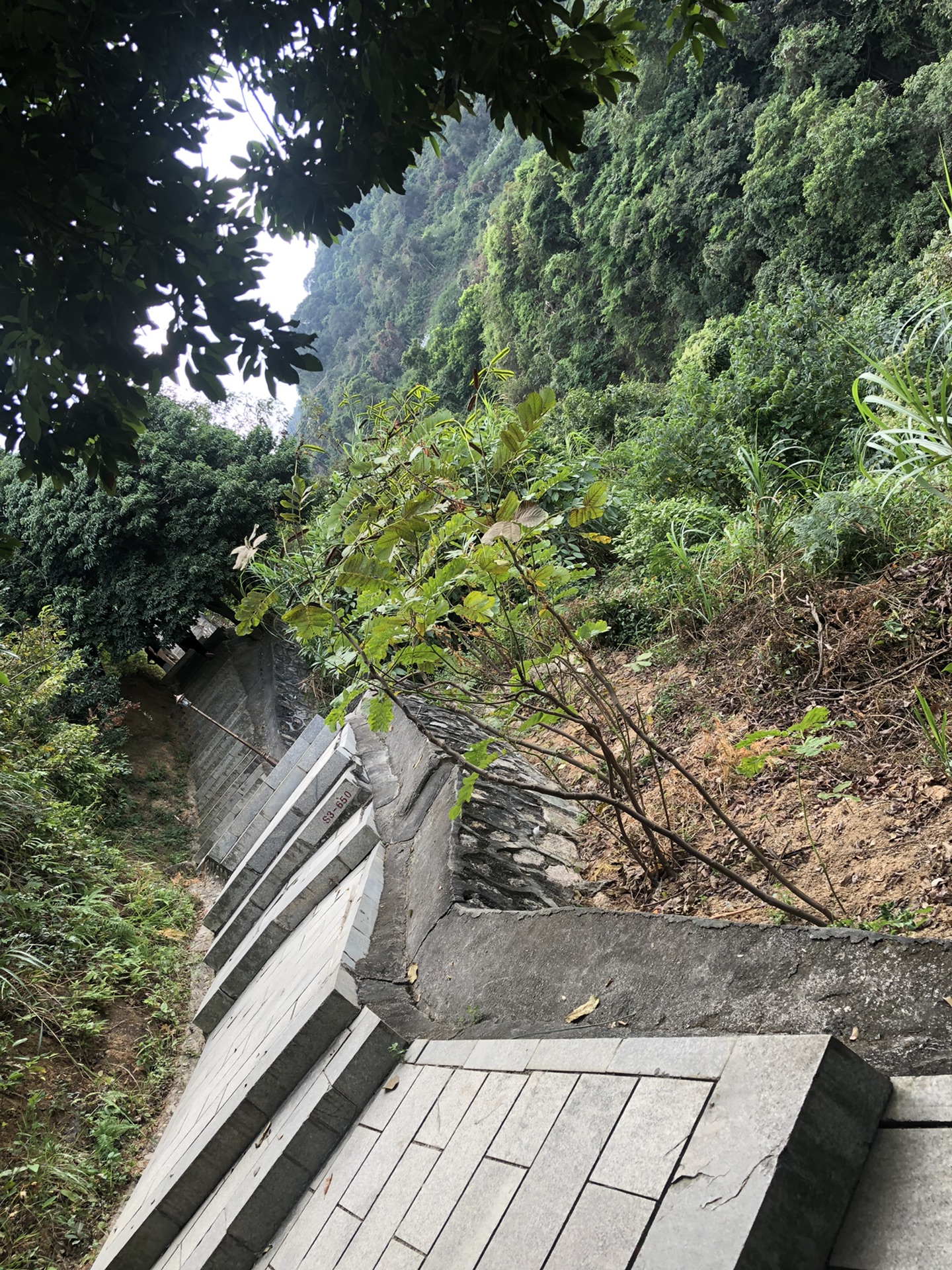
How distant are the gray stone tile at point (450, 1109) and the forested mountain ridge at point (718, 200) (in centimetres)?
723

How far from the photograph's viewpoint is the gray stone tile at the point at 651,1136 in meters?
1.32

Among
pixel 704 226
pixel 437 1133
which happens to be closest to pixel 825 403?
pixel 437 1133

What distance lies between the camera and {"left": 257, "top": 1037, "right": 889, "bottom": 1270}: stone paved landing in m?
1.16

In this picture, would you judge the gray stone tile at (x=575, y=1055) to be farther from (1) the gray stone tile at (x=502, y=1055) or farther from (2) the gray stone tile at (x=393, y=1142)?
(2) the gray stone tile at (x=393, y=1142)

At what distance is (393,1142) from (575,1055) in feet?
2.19

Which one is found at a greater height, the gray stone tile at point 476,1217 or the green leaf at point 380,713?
the green leaf at point 380,713

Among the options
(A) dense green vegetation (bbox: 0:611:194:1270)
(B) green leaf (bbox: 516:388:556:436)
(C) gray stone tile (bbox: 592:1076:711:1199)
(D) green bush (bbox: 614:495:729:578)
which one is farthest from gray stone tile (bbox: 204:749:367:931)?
(C) gray stone tile (bbox: 592:1076:711:1199)

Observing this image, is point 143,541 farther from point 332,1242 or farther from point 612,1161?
point 612,1161

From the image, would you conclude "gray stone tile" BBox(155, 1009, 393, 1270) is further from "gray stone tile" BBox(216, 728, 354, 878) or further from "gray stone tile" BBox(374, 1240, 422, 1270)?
"gray stone tile" BBox(216, 728, 354, 878)

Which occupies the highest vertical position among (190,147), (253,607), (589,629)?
(190,147)

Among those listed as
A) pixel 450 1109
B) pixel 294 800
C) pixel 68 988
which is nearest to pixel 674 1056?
pixel 450 1109

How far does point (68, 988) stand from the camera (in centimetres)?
573

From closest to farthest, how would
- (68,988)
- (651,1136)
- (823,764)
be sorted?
(651,1136) → (823,764) → (68,988)

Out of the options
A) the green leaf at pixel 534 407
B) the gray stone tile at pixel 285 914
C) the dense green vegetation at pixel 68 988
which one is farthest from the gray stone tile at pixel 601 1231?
the dense green vegetation at pixel 68 988
